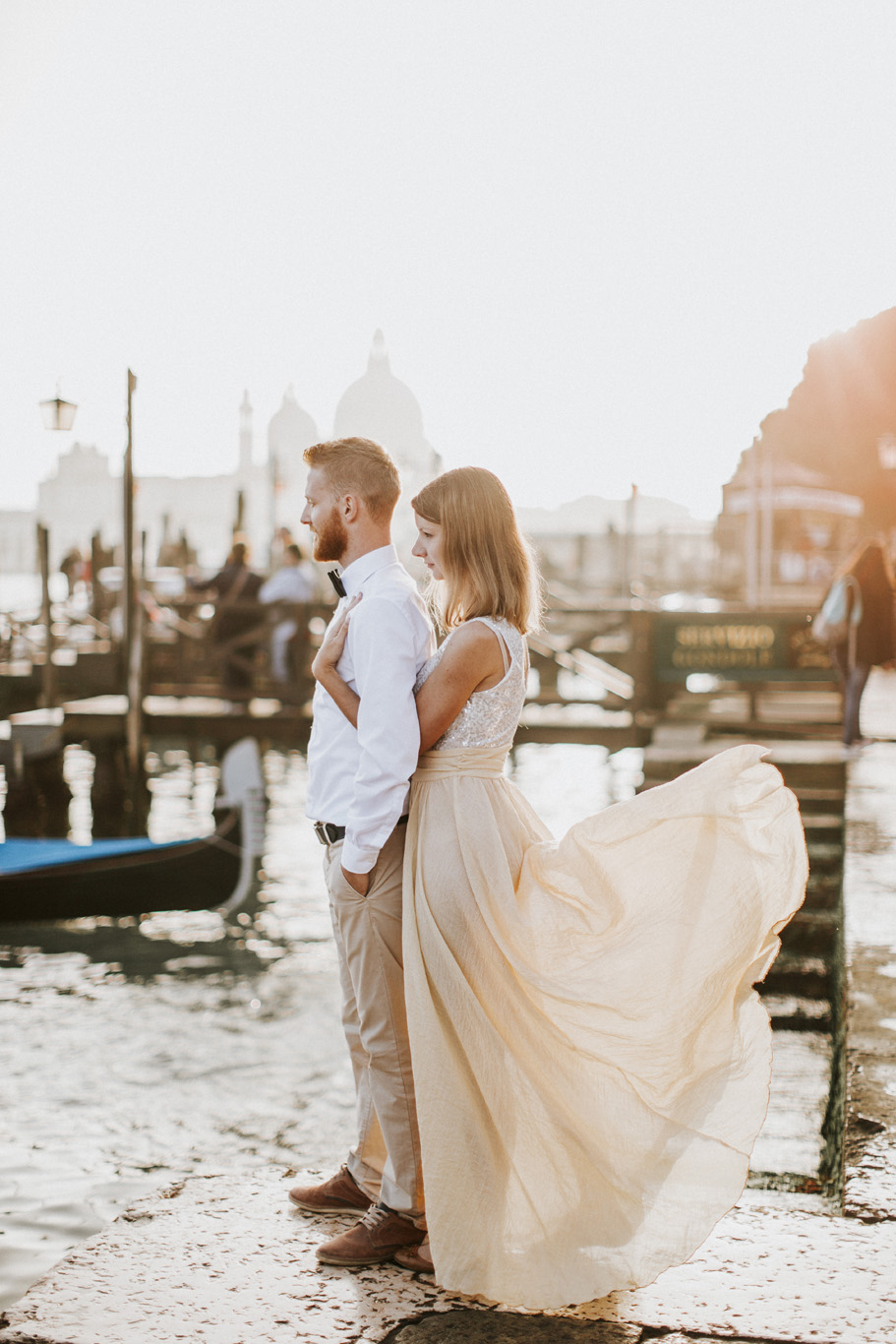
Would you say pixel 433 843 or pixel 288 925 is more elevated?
pixel 433 843

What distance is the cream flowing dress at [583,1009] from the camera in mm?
2166

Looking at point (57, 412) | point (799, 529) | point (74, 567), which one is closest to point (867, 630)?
point (57, 412)

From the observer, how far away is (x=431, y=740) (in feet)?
7.55

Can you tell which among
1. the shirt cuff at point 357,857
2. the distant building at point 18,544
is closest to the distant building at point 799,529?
the shirt cuff at point 357,857

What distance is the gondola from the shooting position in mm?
7328

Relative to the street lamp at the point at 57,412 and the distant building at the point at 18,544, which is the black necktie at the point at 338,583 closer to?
the street lamp at the point at 57,412

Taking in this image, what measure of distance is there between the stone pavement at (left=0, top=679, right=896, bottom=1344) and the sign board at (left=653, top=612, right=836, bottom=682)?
8553 millimetres

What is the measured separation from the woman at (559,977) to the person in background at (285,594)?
10711 mm

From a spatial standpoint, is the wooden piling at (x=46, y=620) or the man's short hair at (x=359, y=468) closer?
the man's short hair at (x=359, y=468)

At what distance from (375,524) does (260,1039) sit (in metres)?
3.68

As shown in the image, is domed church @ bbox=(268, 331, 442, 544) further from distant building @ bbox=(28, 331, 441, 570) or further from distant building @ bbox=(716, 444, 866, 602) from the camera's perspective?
distant building @ bbox=(716, 444, 866, 602)

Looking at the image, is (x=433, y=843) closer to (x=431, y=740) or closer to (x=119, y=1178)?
(x=431, y=740)

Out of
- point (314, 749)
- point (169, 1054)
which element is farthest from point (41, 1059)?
point (314, 749)

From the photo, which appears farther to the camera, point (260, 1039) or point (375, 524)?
point (260, 1039)
